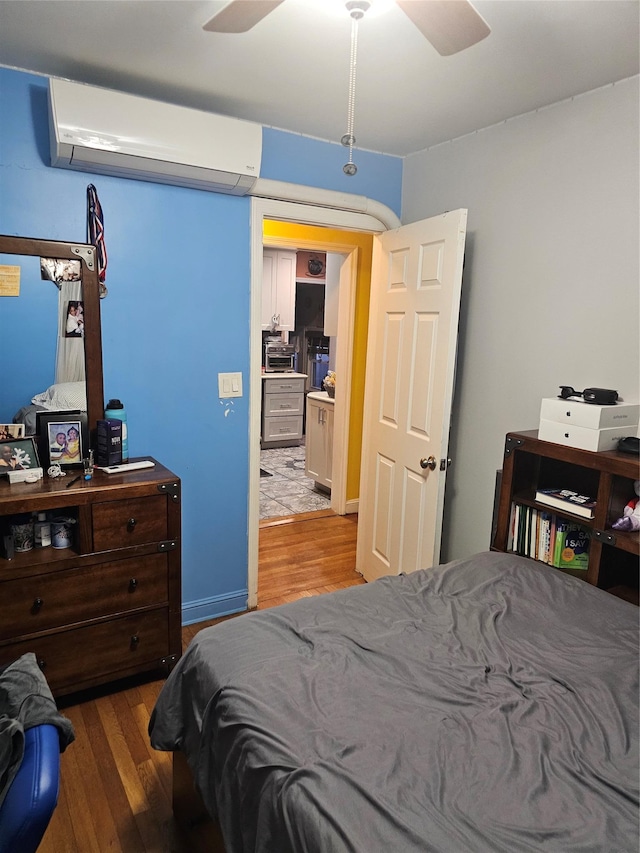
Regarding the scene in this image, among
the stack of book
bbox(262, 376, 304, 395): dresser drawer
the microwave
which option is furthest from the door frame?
the microwave

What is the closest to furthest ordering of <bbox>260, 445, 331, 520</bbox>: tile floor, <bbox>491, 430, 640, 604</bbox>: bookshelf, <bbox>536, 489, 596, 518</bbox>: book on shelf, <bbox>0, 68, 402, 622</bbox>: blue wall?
<bbox>491, 430, 640, 604</bbox>: bookshelf < <bbox>536, 489, 596, 518</bbox>: book on shelf < <bbox>0, 68, 402, 622</bbox>: blue wall < <bbox>260, 445, 331, 520</bbox>: tile floor

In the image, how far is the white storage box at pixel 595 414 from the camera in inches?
72.4

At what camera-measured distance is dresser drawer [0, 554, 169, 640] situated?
1921 mm

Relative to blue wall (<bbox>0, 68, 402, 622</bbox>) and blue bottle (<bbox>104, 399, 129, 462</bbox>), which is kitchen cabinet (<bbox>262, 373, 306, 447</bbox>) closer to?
blue wall (<bbox>0, 68, 402, 622</bbox>)

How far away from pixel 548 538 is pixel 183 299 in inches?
73.5

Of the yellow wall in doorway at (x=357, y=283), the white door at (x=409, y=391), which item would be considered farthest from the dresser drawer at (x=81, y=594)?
the yellow wall in doorway at (x=357, y=283)

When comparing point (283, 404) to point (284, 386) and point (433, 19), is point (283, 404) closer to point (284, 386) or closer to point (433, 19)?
point (284, 386)

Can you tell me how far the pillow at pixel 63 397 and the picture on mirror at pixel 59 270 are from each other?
42 cm

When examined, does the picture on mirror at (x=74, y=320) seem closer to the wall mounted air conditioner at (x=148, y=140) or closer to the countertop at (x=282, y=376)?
the wall mounted air conditioner at (x=148, y=140)

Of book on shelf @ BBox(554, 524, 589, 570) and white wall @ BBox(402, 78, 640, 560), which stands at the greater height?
white wall @ BBox(402, 78, 640, 560)

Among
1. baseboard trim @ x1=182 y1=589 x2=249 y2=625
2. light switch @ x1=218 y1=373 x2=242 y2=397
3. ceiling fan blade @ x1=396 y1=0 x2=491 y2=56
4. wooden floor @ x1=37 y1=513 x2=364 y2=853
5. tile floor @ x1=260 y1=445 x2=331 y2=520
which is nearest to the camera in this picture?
ceiling fan blade @ x1=396 y1=0 x2=491 y2=56

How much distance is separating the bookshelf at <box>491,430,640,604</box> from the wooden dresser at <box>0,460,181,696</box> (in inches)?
52.7

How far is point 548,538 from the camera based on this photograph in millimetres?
2090

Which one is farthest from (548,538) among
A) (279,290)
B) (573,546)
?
(279,290)
